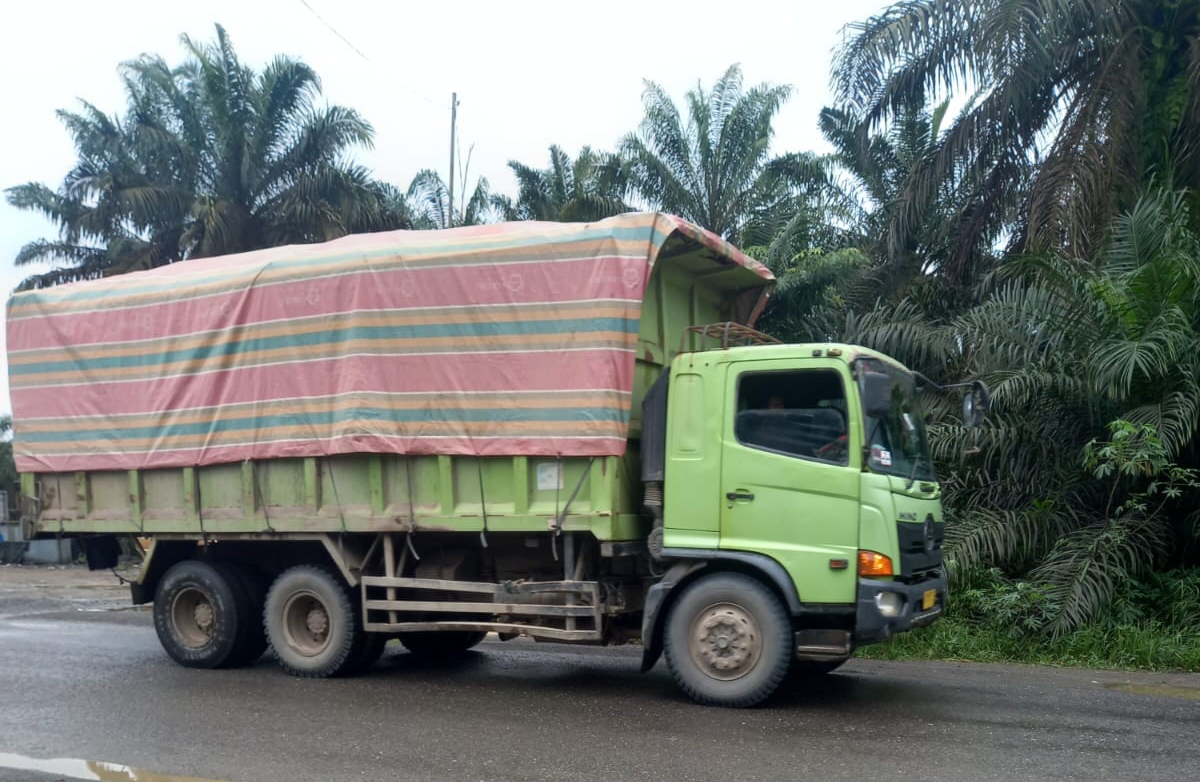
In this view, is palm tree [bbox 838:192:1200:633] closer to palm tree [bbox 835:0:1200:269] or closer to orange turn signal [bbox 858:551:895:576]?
palm tree [bbox 835:0:1200:269]

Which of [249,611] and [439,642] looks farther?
[439,642]

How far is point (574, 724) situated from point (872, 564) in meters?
2.14

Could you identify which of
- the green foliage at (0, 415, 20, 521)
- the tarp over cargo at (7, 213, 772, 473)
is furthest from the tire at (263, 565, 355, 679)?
the green foliage at (0, 415, 20, 521)

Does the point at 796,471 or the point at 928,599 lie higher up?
the point at 796,471

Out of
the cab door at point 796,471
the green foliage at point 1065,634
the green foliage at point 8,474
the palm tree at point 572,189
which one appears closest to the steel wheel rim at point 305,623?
the cab door at point 796,471

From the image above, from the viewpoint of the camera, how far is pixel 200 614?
9.62 metres

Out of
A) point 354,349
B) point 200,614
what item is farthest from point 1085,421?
point 200,614

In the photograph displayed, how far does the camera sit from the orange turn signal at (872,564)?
7160 mm

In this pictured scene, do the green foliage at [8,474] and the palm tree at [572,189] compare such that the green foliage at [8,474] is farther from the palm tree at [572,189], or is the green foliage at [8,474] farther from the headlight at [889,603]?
the headlight at [889,603]

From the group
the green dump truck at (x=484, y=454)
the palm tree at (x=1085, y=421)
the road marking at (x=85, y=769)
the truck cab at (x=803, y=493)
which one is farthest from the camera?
the palm tree at (x=1085, y=421)

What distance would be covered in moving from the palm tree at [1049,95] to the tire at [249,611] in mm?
9110

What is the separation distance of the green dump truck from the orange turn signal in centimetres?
1

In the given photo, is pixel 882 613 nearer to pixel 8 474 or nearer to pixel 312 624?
pixel 312 624

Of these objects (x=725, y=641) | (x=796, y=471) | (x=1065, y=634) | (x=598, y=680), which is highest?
(x=796, y=471)
